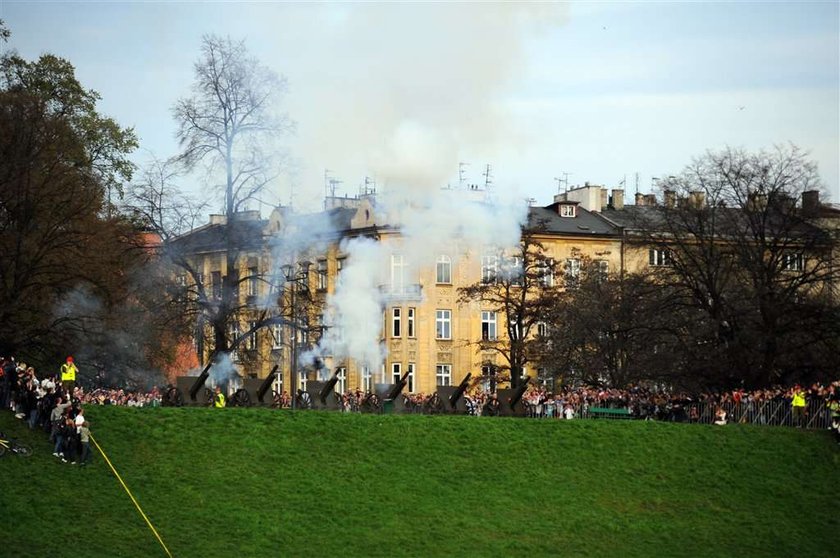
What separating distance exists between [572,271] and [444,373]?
9.67 m

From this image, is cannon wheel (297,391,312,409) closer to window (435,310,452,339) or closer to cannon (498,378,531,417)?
cannon (498,378,531,417)

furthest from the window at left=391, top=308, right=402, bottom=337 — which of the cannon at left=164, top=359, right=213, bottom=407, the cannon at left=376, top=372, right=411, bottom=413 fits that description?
the cannon at left=164, top=359, right=213, bottom=407

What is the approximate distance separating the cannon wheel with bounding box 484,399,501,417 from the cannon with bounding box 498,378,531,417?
176 mm

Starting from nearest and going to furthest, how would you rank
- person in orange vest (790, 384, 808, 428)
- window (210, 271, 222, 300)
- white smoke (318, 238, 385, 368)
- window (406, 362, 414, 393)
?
1. person in orange vest (790, 384, 808, 428)
2. window (210, 271, 222, 300)
3. white smoke (318, 238, 385, 368)
4. window (406, 362, 414, 393)

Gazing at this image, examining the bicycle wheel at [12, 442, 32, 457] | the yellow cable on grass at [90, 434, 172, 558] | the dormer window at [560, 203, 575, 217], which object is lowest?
the yellow cable on grass at [90, 434, 172, 558]

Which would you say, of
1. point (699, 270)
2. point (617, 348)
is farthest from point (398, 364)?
point (699, 270)

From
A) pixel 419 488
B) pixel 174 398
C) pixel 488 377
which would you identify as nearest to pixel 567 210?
pixel 488 377

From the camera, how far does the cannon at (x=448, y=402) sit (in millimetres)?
57781

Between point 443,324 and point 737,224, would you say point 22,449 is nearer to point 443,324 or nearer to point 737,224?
point 737,224

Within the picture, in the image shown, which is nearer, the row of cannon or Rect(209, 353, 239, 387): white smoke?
the row of cannon

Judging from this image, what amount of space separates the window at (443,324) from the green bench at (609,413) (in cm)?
2354

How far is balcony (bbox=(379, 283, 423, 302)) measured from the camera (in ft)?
227

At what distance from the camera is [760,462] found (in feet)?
167

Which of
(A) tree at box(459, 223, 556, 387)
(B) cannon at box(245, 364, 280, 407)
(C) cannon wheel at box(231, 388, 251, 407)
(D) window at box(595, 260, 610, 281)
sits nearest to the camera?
(B) cannon at box(245, 364, 280, 407)
